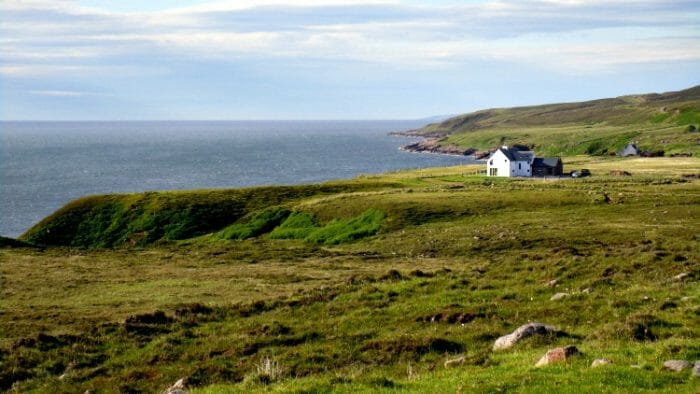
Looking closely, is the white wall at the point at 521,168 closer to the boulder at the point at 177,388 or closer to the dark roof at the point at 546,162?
the dark roof at the point at 546,162

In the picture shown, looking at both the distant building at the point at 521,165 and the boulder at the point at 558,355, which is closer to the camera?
the boulder at the point at 558,355

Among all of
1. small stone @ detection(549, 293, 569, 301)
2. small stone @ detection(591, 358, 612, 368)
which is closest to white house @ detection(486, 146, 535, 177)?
small stone @ detection(549, 293, 569, 301)

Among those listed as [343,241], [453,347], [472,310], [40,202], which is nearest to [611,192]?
[343,241]

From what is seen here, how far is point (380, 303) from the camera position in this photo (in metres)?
29.4

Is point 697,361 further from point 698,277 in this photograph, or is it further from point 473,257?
point 473,257

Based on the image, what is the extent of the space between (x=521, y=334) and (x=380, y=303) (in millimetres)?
9756

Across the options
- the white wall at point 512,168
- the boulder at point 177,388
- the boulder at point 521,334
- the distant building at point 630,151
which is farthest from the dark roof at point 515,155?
the boulder at point 177,388

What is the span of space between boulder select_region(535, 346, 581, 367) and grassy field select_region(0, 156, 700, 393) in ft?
1.18

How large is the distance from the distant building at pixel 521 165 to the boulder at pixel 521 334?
3926 inches

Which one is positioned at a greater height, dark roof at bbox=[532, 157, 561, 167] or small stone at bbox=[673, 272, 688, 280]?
dark roof at bbox=[532, 157, 561, 167]

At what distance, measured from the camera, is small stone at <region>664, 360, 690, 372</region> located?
15.1m

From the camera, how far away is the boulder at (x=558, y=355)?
1642 centimetres

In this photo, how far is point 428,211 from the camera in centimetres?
6925

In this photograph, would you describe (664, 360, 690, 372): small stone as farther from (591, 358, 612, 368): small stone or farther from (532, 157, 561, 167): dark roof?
(532, 157, 561, 167): dark roof
